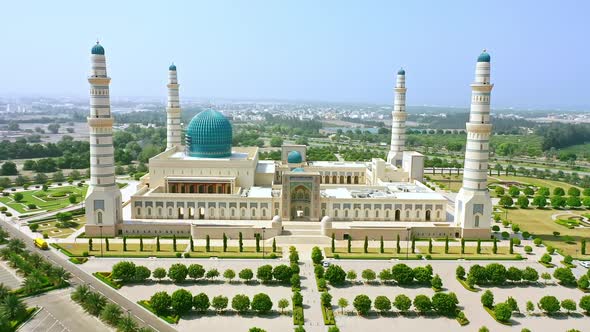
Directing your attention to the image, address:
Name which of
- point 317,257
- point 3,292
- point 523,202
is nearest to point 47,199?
point 3,292

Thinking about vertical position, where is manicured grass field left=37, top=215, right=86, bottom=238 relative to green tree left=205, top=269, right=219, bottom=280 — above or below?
below

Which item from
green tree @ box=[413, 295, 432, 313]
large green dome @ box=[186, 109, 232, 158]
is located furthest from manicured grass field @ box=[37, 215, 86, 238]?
green tree @ box=[413, 295, 432, 313]

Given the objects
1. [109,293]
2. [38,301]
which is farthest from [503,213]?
[38,301]

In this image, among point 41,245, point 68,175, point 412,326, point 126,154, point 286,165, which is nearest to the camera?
point 412,326

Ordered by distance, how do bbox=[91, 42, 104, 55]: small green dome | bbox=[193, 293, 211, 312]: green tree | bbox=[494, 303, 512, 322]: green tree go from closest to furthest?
bbox=[494, 303, 512, 322]: green tree → bbox=[193, 293, 211, 312]: green tree → bbox=[91, 42, 104, 55]: small green dome

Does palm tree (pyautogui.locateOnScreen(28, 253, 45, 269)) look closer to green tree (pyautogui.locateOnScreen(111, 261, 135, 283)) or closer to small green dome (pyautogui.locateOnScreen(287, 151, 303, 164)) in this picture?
green tree (pyautogui.locateOnScreen(111, 261, 135, 283))

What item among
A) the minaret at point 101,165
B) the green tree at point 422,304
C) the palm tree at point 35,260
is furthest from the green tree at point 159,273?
the green tree at point 422,304

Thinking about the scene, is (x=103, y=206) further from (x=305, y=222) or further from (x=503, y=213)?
(x=503, y=213)
